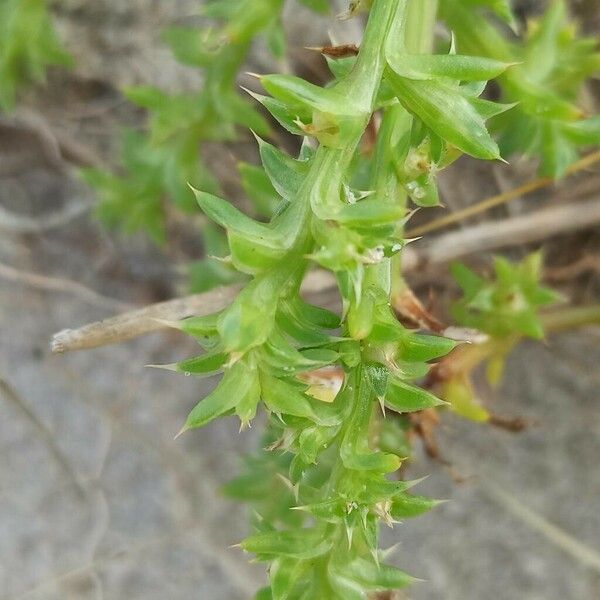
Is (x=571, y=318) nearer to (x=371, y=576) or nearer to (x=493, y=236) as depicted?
(x=493, y=236)

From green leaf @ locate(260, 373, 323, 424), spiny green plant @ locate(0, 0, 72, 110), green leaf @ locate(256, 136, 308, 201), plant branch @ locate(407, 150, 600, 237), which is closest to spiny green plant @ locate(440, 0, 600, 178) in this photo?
plant branch @ locate(407, 150, 600, 237)

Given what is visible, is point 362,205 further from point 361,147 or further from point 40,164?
point 40,164

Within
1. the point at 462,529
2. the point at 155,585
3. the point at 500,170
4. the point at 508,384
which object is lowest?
the point at 155,585

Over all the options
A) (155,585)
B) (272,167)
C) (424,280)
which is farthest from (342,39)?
(155,585)

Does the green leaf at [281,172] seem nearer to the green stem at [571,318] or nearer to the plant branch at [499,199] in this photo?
the plant branch at [499,199]

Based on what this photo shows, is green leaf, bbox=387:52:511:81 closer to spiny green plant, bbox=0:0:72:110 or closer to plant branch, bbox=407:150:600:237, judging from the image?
plant branch, bbox=407:150:600:237

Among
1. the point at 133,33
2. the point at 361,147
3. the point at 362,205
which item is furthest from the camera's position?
the point at 133,33

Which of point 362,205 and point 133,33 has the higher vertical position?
point 362,205
